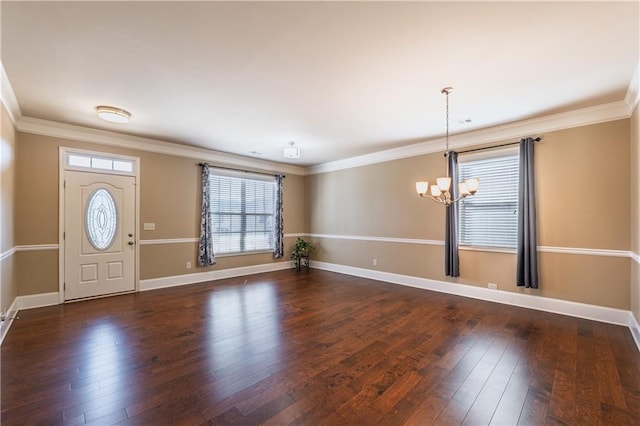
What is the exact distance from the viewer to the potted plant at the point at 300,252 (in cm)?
730

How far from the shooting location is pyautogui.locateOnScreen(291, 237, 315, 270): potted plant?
730cm

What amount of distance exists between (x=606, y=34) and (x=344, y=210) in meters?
5.11

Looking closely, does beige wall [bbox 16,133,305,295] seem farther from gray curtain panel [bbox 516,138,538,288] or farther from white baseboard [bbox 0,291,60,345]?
gray curtain panel [bbox 516,138,538,288]

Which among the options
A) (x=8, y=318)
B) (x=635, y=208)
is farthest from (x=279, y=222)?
(x=635, y=208)

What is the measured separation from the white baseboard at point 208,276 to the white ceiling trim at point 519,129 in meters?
3.46

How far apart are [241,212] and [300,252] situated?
1833 mm

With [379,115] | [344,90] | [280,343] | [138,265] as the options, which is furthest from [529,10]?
[138,265]

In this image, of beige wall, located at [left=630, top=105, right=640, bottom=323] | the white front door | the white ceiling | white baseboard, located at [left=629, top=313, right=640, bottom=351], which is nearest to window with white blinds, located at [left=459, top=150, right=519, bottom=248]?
the white ceiling

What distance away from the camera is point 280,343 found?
118 inches

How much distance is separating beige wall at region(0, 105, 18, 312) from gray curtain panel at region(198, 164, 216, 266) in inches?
103

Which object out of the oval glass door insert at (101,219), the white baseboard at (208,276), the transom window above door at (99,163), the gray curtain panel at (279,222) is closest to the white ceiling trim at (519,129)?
the gray curtain panel at (279,222)

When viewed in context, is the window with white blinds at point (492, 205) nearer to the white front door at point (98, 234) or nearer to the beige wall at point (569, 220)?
the beige wall at point (569, 220)

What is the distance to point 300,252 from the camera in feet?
24.0

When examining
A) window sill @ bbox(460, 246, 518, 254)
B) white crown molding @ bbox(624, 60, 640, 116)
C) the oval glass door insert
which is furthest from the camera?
the oval glass door insert
